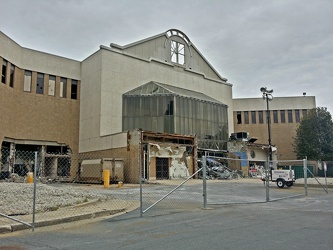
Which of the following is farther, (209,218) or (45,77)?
(45,77)

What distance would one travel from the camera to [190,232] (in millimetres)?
8039

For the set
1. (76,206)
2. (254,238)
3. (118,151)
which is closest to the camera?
(254,238)

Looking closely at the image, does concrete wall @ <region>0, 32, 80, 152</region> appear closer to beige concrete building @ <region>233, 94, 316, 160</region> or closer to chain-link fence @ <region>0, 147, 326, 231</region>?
chain-link fence @ <region>0, 147, 326, 231</region>

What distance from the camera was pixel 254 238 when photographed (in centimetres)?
726

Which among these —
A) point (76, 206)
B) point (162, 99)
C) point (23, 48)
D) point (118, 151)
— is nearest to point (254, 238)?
point (76, 206)

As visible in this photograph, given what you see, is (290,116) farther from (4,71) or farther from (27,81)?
(4,71)

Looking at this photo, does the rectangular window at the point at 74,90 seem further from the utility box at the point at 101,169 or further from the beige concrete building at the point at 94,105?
the utility box at the point at 101,169

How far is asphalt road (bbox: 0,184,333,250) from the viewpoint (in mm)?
6773

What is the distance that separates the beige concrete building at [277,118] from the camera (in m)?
62.7

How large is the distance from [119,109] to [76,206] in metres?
28.0

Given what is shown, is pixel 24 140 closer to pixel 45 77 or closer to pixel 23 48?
pixel 45 77

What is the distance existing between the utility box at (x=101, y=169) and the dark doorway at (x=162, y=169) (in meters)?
3.82

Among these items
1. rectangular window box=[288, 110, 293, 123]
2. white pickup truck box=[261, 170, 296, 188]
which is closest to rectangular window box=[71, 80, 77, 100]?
white pickup truck box=[261, 170, 296, 188]

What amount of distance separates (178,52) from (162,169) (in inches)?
841
